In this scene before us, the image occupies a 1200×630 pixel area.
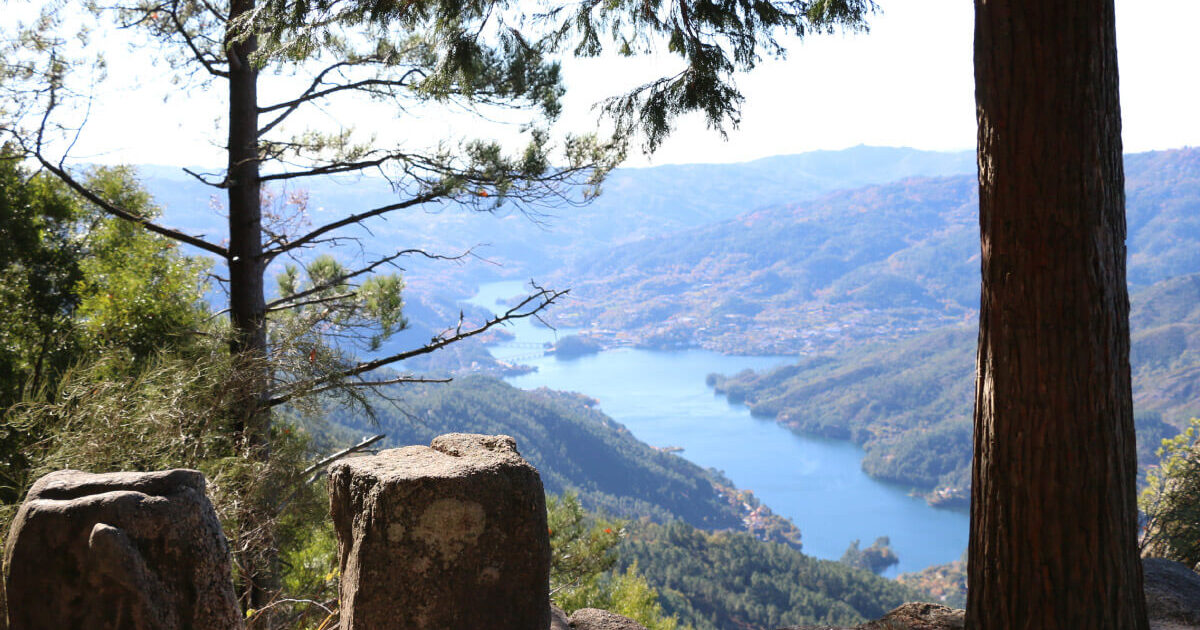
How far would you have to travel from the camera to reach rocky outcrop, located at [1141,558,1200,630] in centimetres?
265

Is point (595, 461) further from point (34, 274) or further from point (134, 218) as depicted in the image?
point (134, 218)

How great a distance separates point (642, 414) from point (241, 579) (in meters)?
69.3

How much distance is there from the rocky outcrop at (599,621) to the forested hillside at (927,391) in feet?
182

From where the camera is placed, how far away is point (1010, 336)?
2.26m

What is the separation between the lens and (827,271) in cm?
11306

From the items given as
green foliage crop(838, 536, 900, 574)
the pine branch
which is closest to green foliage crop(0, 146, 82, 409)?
the pine branch

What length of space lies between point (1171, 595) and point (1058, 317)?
4.37ft

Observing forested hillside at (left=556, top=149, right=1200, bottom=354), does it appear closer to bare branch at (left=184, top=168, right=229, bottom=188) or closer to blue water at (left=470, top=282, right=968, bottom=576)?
blue water at (left=470, top=282, right=968, bottom=576)

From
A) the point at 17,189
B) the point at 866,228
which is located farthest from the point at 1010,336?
the point at 866,228

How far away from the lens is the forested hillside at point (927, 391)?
57812 millimetres

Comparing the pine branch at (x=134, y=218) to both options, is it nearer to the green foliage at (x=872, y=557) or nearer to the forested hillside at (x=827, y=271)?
the green foliage at (x=872, y=557)

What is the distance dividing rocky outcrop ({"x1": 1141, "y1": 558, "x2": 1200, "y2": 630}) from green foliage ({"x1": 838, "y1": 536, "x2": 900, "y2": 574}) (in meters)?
44.6

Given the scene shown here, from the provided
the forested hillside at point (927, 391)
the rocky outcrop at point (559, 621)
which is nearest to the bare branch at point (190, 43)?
the rocky outcrop at point (559, 621)

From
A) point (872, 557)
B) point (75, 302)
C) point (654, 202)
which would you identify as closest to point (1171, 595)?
point (75, 302)
